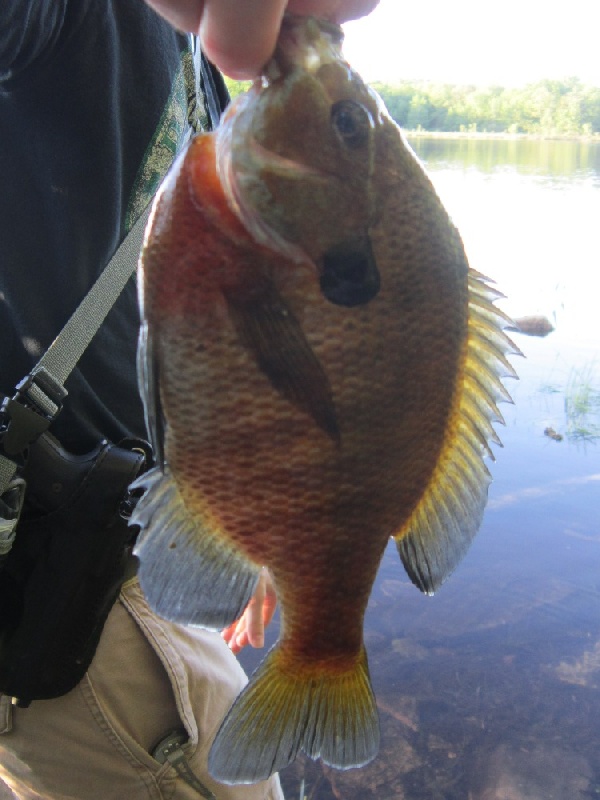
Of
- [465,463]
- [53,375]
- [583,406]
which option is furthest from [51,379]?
[583,406]

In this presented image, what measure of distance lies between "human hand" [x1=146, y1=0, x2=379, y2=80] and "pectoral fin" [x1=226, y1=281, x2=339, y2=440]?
0.30 meters

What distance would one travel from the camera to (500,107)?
42.1m

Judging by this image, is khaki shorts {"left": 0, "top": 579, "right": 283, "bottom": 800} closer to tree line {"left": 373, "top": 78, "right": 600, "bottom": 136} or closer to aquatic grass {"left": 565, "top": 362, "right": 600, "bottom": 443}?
aquatic grass {"left": 565, "top": 362, "right": 600, "bottom": 443}

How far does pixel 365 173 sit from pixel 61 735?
1773 mm

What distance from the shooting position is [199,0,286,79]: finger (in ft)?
2.64

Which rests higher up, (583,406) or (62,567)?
(62,567)

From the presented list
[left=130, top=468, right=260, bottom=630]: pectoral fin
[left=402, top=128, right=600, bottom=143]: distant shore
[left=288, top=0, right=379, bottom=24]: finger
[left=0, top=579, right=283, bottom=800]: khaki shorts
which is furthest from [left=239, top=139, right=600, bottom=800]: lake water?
[left=402, top=128, right=600, bottom=143]: distant shore

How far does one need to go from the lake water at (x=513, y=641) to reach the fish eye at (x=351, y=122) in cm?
30

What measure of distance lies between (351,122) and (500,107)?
152ft

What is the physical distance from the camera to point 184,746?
199 cm

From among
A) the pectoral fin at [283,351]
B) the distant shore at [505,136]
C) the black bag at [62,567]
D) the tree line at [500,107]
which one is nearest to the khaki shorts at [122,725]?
the black bag at [62,567]

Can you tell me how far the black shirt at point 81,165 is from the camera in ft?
5.63

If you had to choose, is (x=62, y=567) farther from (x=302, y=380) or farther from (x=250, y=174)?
(x=250, y=174)

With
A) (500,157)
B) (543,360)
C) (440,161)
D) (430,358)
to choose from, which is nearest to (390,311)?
(430,358)
